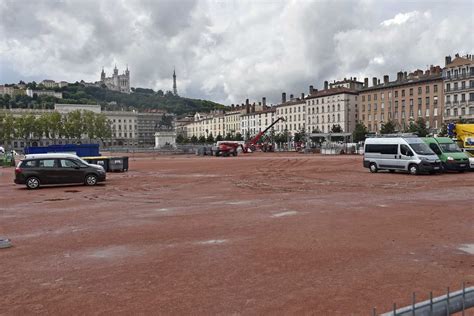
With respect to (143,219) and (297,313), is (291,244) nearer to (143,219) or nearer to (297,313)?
(297,313)

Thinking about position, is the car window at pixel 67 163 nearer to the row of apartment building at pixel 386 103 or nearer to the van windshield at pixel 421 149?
the van windshield at pixel 421 149

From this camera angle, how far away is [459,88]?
85.4m

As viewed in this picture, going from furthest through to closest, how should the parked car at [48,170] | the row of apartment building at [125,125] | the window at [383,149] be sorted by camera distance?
the row of apartment building at [125,125] < the window at [383,149] < the parked car at [48,170]

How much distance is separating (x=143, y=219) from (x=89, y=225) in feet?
4.77

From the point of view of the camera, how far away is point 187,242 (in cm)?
895

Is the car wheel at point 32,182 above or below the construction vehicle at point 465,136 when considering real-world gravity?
below

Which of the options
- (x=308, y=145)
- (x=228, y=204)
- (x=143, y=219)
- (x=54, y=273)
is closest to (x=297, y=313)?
(x=54, y=273)

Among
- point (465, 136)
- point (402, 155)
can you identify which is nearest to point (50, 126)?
point (465, 136)

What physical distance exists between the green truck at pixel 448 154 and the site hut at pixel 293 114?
325 feet

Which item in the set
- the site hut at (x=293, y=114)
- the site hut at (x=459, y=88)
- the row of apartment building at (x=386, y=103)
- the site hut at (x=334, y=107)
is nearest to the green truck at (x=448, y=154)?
the row of apartment building at (x=386, y=103)

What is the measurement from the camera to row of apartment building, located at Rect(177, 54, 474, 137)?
85812mm

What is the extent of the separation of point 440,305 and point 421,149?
80.9 feet

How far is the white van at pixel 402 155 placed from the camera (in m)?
25.1

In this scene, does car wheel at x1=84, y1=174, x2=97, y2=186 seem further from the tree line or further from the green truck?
the tree line
